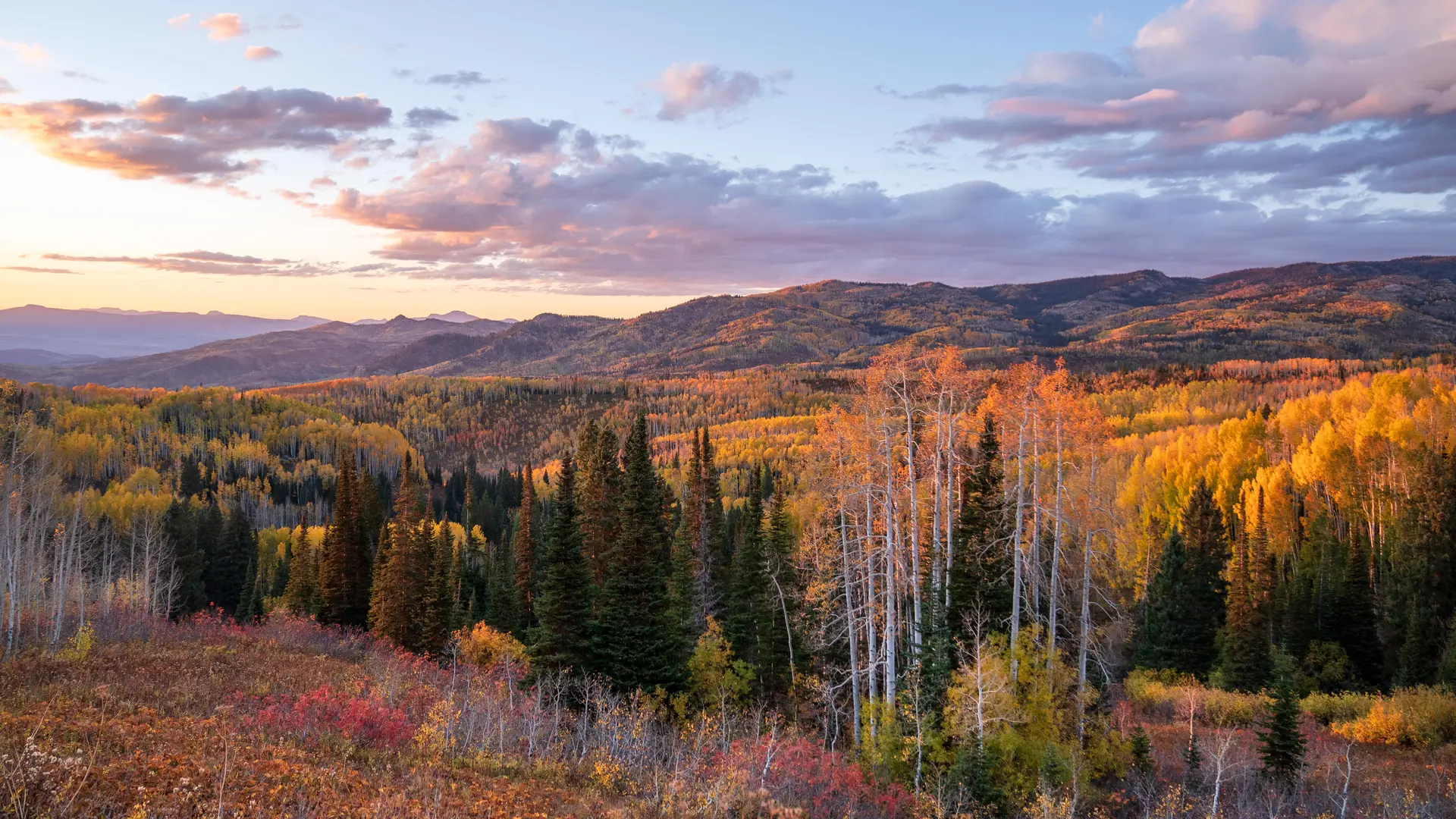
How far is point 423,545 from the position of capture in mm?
50750

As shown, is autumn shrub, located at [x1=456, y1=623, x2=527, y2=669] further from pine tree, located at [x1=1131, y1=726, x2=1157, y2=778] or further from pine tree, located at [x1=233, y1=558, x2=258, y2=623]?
pine tree, located at [x1=233, y1=558, x2=258, y2=623]

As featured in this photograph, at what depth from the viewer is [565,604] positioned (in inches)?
1329

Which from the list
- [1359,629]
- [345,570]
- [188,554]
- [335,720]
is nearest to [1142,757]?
[335,720]

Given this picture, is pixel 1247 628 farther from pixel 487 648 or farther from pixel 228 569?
pixel 228 569

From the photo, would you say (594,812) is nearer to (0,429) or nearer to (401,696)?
(401,696)

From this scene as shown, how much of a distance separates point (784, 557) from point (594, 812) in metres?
30.5

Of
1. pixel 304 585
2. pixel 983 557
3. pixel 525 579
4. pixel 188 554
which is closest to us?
pixel 983 557

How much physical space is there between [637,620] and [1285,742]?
89.6 feet

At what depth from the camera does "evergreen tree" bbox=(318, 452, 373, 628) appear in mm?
54219

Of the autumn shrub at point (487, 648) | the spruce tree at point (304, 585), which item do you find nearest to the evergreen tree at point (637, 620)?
the autumn shrub at point (487, 648)

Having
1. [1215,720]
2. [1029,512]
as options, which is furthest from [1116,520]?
[1215,720]

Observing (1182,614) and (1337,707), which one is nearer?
(1337,707)

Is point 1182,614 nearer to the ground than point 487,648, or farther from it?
nearer to the ground

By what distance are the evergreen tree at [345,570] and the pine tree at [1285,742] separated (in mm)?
53968
